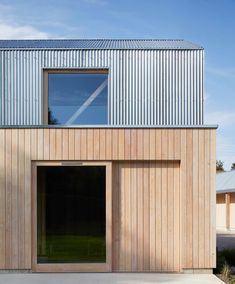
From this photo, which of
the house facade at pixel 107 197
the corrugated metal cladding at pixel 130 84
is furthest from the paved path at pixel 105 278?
the corrugated metal cladding at pixel 130 84

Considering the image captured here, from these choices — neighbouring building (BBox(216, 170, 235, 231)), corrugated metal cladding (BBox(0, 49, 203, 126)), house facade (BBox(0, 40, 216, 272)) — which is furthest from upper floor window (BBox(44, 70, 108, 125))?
neighbouring building (BBox(216, 170, 235, 231))

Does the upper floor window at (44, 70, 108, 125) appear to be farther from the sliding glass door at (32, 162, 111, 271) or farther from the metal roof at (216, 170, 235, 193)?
the metal roof at (216, 170, 235, 193)

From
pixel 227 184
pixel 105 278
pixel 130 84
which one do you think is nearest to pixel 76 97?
pixel 130 84

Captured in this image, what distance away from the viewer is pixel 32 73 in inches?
404

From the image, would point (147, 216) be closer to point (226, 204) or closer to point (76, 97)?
point (76, 97)

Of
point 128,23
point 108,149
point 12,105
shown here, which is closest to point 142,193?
point 108,149

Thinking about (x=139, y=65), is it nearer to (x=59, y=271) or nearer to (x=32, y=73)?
(x=32, y=73)

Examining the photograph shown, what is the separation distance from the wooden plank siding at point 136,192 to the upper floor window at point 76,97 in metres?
0.81

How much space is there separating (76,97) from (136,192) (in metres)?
2.63

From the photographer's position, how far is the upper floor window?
1016 cm

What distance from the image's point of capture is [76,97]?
10.3m

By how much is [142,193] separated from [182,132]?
5.10 ft

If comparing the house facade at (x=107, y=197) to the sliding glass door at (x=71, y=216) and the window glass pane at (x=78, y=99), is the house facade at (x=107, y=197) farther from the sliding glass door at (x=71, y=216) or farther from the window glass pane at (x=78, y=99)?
the window glass pane at (x=78, y=99)

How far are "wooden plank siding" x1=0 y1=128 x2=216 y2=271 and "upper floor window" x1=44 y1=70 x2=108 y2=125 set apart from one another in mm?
810
